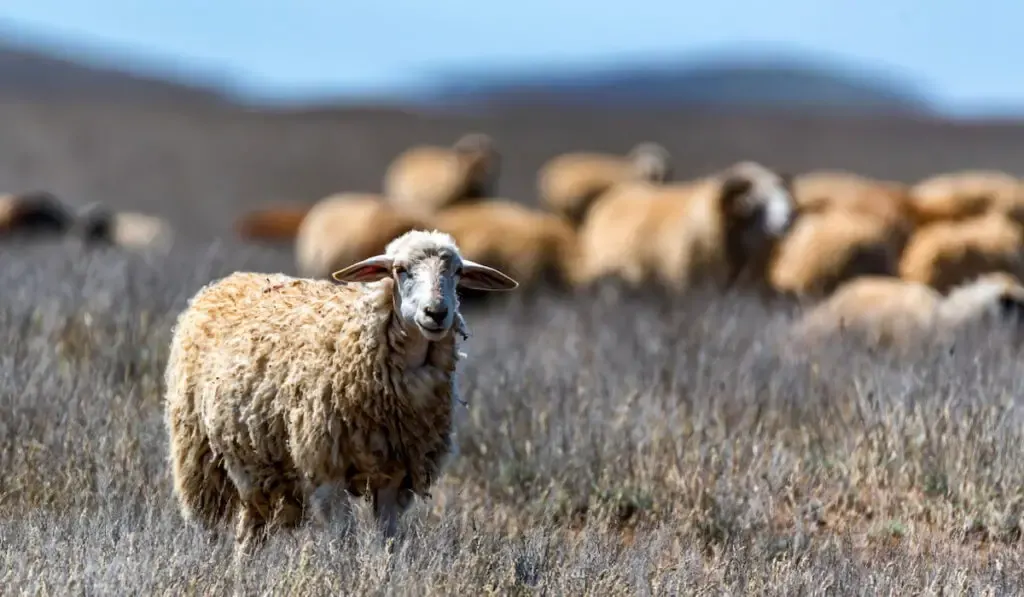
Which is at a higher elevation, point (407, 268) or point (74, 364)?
point (407, 268)

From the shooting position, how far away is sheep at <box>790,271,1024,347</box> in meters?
10.7

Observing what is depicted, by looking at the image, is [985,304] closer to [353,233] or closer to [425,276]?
[425,276]

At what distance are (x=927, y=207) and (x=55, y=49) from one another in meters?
106

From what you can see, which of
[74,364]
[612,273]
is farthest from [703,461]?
[612,273]

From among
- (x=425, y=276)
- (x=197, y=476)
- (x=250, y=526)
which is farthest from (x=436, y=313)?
(x=197, y=476)

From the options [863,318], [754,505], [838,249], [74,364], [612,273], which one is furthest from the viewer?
[612,273]

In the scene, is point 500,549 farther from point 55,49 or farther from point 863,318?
point 55,49

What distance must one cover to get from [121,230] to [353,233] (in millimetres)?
10313

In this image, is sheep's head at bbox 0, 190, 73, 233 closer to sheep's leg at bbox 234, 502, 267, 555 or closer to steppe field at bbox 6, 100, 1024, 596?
steppe field at bbox 6, 100, 1024, 596

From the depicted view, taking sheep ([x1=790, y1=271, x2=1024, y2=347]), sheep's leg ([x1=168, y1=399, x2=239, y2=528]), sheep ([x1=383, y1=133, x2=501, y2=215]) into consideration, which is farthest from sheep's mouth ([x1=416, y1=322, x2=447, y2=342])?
sheep ([x1=383, y1=133, x2=501, y2=215])

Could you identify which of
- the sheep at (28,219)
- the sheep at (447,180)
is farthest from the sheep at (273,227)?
the sheep at (28,219)

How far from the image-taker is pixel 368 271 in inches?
232

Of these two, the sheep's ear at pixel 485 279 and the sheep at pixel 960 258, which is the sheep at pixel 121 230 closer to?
the sheep at pixel 960 258

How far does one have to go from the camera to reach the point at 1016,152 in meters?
49.3
